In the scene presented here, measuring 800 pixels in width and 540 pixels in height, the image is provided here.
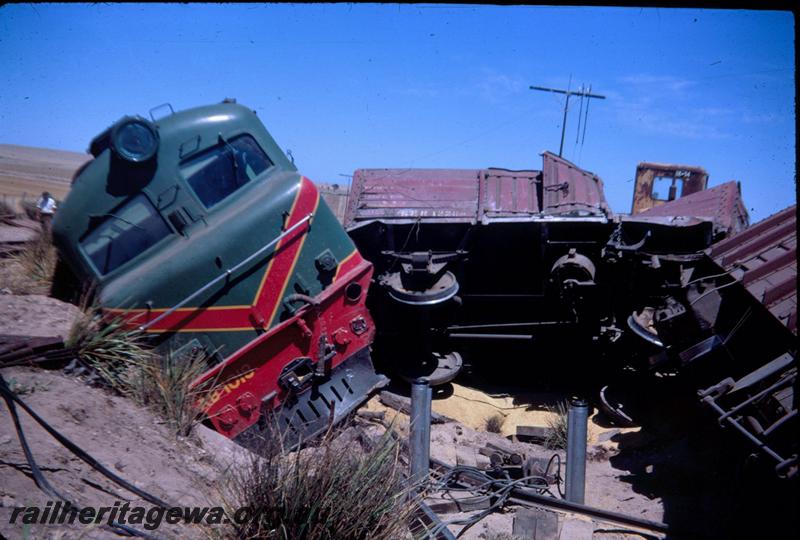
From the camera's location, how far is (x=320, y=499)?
108 inches

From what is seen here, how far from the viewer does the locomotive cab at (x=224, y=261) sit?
4.70 metres

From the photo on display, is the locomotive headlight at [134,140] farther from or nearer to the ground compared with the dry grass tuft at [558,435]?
farther from the ground

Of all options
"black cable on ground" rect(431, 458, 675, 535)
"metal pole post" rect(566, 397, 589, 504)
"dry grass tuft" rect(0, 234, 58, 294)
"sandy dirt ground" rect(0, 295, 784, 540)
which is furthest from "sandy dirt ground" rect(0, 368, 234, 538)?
"metal pole post" rect(566, 397, 589, 504)

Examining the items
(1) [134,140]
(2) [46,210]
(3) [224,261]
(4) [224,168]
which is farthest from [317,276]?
(2) [46,210]

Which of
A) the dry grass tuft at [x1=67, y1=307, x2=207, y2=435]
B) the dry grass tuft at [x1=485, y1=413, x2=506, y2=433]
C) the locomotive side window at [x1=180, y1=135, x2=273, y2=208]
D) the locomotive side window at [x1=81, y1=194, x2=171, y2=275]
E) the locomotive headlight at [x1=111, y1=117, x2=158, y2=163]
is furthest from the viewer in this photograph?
the dry grass tuft at [x1=485, y1=413, x2=506, y2=433]

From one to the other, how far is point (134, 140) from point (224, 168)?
828 millimetres

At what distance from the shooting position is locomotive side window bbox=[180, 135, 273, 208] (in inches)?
201

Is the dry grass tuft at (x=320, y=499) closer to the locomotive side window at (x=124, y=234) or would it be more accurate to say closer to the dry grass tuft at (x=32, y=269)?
the locomotive side window at (x=124, y=234)

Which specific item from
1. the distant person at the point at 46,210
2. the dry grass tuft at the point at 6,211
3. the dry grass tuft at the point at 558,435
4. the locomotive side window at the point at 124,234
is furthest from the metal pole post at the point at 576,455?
the dry grass tuft at the point at 6,211

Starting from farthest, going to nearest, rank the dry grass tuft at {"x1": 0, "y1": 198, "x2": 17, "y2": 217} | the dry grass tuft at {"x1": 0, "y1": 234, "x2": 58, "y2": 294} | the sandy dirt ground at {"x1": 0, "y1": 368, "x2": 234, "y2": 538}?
1. the dry grass tuft at {"x1": 0, "y1": 198, "x2": 17, "y2": 217}
2. the dry grass tuft at {"x1": 0, "y1": 234, "x2": 58, "y2": 294}
3. the sandy dirt ground at {"x1": 0, "y1": 368, "x2": 234, "y2": 538}

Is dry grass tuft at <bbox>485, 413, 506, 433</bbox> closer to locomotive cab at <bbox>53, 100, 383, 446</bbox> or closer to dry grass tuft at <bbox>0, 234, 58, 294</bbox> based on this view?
locomotive cab at <bbox>53, 100, 383, 446</bbox>

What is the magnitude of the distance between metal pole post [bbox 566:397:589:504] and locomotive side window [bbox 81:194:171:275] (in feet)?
13.3

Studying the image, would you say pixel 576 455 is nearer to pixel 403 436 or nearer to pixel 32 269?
pixel 403 436

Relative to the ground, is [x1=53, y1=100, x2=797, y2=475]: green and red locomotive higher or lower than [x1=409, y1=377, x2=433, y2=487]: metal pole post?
higher
